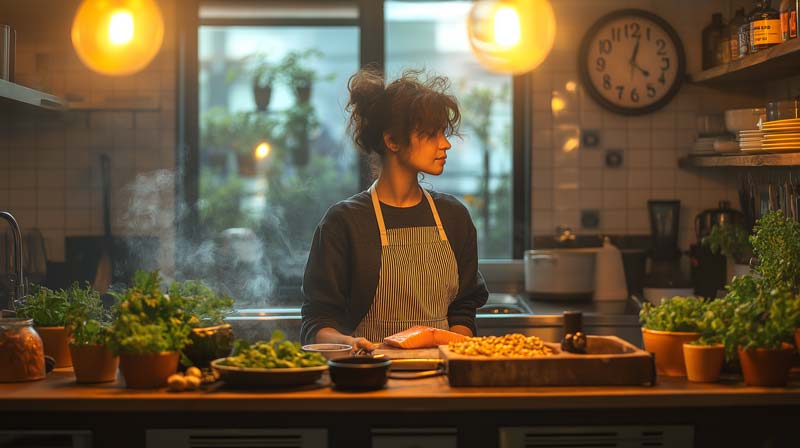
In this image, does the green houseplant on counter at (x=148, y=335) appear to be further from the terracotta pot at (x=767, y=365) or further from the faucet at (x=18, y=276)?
the terracotta pot at (x=767, y=365)

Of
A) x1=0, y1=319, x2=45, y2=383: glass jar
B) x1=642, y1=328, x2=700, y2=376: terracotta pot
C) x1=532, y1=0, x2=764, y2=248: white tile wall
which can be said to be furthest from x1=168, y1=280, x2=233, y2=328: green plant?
x1=532, y1=0, x2=764, y2=248: white tile wall

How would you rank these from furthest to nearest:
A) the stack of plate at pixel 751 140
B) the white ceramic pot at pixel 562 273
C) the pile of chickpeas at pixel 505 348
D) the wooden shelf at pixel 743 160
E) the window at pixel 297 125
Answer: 1. the window at pixel 297 125
2. the white ceramic pot at pixel 562 273
3. the stack of plate at pixel 751 140
4. the wooden shelf at pixel 743 160
5. the pile of chickpeas at pixel 505 348

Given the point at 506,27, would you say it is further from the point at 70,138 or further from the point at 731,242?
the point at 70,138

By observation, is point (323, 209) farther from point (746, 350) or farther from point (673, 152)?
point (746, 350)

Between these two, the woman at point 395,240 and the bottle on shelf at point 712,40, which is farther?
the bottle on shelf at point 712,40

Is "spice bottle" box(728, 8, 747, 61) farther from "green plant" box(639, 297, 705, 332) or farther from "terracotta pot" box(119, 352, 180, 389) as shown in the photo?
"terracotta pot" box(119, 352, 180, 389)

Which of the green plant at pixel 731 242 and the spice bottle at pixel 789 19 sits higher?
the spice bottle at pixel 789 19

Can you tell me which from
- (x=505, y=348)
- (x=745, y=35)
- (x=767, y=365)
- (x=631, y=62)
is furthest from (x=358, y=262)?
(x=631, y=62)

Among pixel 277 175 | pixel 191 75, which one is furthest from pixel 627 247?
pixel 191 75

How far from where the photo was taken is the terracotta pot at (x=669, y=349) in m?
2.39

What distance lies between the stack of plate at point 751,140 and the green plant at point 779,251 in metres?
1.37

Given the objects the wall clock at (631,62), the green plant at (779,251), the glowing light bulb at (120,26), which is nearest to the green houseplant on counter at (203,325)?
the green plant at (779,251)

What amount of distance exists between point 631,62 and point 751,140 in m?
1.13

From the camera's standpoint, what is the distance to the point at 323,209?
5234mm
